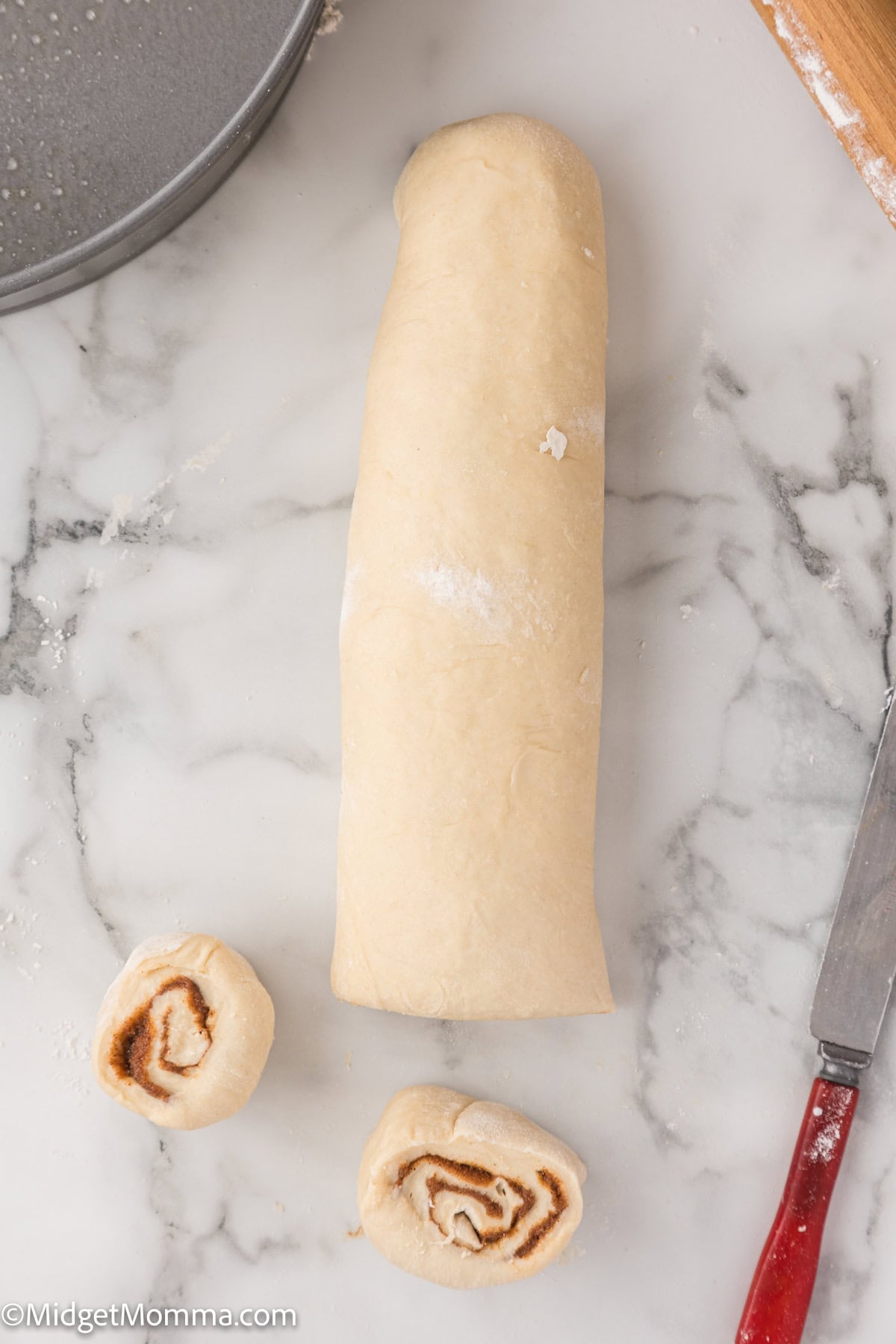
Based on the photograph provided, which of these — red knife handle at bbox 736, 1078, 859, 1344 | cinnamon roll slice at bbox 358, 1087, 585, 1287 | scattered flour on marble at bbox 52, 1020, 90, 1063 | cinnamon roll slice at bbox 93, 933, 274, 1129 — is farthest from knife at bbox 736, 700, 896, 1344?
scattered flour on marble at bbox 52, 1020, 90, 1063

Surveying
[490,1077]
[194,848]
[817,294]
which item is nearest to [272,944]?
[194,848]

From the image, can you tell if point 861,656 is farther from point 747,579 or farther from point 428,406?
point 428,406

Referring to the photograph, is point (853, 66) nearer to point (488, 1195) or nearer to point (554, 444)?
point (554, 444)

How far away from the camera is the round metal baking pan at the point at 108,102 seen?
1.04 metres

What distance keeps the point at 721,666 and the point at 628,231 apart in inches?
20.9

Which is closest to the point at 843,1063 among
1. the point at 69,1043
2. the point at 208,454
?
the point at 69,1043

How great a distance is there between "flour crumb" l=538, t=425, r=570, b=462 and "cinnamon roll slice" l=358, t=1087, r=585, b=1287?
0.71 metres

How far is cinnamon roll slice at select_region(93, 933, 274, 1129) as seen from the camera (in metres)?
1.02

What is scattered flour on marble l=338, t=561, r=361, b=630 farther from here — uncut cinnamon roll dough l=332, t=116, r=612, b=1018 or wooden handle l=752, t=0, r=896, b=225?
wooden handle l=752, t=0, r=896, b=225

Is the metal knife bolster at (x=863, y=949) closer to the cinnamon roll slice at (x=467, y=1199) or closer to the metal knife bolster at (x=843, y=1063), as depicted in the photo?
the metal knife bolster at (x=843, y=1063)

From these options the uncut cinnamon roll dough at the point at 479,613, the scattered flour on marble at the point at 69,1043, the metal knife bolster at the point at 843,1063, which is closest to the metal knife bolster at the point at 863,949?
the metal knife bolster at the point at 843,1063

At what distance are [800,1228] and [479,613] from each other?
2.52 feet

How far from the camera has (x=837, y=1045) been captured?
3.57 ft

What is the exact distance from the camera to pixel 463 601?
3.15ft
